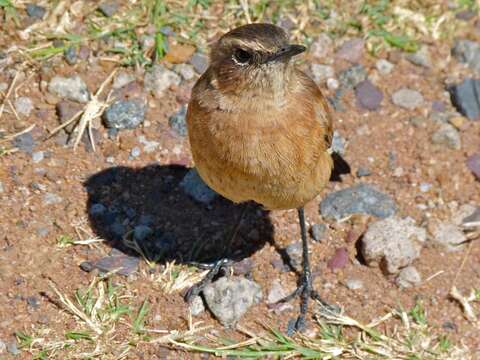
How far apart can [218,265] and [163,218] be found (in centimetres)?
64

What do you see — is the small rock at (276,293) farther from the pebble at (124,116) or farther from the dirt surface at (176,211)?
the pebble at (124,116)

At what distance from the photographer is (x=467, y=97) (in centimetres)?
825

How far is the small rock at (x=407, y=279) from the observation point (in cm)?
691

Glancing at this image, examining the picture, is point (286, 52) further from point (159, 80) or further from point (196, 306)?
point (159, 80)

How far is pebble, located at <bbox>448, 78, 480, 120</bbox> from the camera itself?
8.16 meters

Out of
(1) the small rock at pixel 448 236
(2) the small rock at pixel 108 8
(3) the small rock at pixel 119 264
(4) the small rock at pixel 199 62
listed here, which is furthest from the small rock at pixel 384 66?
(3) the small rock at pixel 119 264

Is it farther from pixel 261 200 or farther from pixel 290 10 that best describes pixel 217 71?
pixel 290 10

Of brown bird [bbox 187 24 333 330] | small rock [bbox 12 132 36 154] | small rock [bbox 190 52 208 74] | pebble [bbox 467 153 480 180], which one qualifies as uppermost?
brown bird [bbox 187 24 333 330]

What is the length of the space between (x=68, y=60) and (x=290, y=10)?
2258 millimetres

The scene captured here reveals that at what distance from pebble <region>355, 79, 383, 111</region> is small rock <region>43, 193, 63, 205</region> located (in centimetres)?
293

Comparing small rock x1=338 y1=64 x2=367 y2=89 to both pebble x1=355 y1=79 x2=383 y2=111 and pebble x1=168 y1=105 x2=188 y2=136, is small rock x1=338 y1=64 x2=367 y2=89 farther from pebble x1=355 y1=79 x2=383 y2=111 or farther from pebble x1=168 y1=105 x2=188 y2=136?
pebble x1=168 y1=105 x2=188 y2=136

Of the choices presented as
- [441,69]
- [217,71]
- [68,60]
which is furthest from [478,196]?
[68,60]

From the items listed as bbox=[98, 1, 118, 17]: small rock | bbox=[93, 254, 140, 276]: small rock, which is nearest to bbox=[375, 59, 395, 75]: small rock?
bbox=[98, 1, 118, 17]: small rock

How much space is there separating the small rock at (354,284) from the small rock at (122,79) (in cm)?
273
